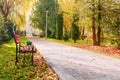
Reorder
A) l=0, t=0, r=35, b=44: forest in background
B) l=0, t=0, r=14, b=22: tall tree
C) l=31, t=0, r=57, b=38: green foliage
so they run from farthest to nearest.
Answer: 1. l=31, t=0, r=57, b=38: green foliage
2. l=0, t=0, r=14, b=22: tall tree
3. l=0, t=0, r=35, b=44: forest in background

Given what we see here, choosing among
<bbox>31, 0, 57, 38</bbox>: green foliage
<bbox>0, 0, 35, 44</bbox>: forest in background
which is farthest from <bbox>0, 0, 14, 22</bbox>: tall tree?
<bbox>31, 0, 57, 38</bbox>: green foliage

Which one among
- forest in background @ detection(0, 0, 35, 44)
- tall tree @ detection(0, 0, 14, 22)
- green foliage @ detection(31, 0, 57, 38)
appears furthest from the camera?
green foliage @ detection(31, 0, 57, 38)

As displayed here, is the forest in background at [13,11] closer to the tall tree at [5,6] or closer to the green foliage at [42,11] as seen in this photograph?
the tall tree at [5,6]

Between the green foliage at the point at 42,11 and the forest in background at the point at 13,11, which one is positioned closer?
the forest in background at the point at 13,11

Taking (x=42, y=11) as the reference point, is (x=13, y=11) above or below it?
below

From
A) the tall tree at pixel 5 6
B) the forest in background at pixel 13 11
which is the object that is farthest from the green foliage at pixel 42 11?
the tall tree at pixel 5 6

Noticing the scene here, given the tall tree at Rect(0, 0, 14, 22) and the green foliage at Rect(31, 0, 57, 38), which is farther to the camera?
the green foliage at Rect(31, 0, 57, 38)

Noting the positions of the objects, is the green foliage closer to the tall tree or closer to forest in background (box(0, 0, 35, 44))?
forest in background (box(0, 0, 35, 44))

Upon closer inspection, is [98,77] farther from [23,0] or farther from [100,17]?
[23,0]

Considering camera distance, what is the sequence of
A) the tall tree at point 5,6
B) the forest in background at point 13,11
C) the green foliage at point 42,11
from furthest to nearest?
the green foliage at point 42,11 → the tall tree at point 5,6 → the forest in background at point 13,11

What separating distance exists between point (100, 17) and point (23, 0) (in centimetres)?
1509

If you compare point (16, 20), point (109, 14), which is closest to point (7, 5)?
point (16, 20)

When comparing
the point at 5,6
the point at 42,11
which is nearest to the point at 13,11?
the point at 5,6

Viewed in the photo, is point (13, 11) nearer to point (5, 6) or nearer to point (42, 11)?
point (5, 6)
